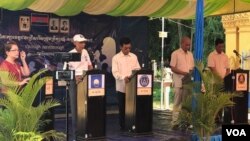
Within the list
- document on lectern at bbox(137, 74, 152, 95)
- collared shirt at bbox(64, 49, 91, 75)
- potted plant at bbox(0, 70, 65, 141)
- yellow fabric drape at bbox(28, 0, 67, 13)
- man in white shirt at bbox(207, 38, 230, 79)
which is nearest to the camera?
potted plant at bbox(0, 70, 65, 141)

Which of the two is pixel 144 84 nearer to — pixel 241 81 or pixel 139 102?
pixel 139 102

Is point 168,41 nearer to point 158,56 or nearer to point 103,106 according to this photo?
point 158,56

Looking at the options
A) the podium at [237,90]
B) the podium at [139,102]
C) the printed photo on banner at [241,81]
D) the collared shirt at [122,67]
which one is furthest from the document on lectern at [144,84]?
the printed photo on banner at [241,81]

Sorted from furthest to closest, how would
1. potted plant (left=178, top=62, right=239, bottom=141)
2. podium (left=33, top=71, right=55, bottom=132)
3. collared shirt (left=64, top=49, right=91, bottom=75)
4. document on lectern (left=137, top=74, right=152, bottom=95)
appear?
document on lectern (left=137, top=74, right=152, bottom=95) < collared shirt (left=64, top=49, right=91, bottom=75) < potted plant (left=178, top=62, right=239, bottom=141) < podium (left=33, top=71, right=55, bottom=132)

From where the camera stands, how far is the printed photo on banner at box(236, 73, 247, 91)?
26.4 ft

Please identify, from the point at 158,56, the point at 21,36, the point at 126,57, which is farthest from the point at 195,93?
the point at 158,56

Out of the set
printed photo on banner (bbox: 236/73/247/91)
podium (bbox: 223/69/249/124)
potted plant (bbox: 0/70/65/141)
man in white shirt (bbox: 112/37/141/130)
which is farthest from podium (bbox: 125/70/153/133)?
potted plant (bbox: 0/70/65/141)

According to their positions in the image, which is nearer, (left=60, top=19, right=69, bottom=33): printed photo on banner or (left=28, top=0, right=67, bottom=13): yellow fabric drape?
(left=28, top=0, right=67, bottom=13): yellow fabric drape

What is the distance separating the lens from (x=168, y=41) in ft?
79.8

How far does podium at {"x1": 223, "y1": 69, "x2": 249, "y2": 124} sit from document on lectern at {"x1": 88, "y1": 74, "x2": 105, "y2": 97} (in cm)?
236

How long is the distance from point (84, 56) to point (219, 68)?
2.61 m

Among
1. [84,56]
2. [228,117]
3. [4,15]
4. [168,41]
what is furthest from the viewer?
[168,41]

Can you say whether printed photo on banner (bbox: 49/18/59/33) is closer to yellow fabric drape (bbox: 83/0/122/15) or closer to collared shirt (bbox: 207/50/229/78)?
yellow fabric drape (bbox: 83/0/122/15)

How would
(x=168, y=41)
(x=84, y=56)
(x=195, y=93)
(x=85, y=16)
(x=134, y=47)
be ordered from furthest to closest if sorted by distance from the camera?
(x=168, y=41) → (x=134, y=47) → (x=85, y=16) → (x=84, y=56) → (x=195, y=93)
